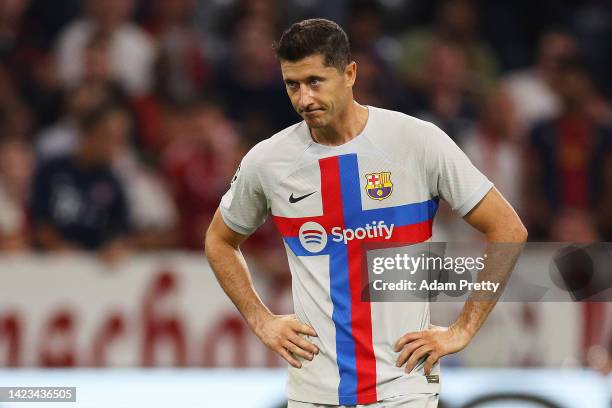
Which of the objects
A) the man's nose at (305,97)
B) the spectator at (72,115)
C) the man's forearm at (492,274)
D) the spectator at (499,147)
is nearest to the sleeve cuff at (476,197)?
the man's forearm at (492,274)

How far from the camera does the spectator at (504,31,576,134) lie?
9.52 m

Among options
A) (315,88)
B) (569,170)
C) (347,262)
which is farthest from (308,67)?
(569,170)

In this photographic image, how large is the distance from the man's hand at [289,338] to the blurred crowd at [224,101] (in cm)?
398

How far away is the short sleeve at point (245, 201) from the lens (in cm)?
425

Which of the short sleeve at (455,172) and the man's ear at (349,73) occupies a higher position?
the man's ear at (349,73)

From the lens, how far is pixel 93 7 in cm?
1003

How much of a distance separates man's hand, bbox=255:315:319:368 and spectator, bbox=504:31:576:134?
557cm

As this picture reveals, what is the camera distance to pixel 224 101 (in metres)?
9.64

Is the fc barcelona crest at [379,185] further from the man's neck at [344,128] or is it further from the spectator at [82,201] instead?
the spectator at [82,201]

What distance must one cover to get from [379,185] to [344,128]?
0.25 meters

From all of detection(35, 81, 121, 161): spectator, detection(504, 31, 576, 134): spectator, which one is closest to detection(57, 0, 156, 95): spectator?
detection(35, 81, 121, 161): spectator

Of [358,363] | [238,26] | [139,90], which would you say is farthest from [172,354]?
[358,363]

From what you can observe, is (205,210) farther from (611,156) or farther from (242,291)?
(242,291)

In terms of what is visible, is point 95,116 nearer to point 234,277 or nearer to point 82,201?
point 82,201
